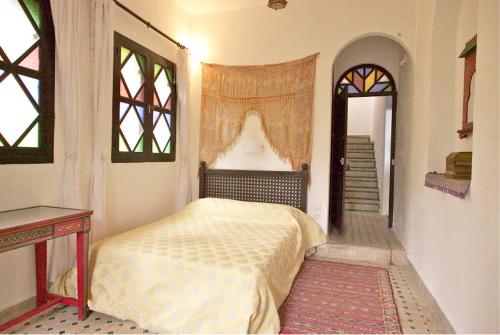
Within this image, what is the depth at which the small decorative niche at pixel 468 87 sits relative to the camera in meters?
2.00

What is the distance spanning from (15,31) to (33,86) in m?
0.34

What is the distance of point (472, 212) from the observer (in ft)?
5.07

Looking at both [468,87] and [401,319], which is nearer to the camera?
[401,319]

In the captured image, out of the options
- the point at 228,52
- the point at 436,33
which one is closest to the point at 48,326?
the point at 228,52

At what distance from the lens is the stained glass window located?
4.05m

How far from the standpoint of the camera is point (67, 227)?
1.71 metres

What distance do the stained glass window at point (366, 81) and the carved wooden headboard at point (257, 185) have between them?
5.30 ft

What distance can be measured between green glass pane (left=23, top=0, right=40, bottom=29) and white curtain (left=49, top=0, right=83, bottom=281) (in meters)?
0.17

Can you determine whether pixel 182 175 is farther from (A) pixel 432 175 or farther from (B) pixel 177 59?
(A) pixel 432 175

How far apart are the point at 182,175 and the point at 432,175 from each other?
8.52ft

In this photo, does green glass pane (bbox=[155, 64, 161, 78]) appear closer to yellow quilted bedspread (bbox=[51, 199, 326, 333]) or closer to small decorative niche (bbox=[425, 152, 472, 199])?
yellow quilted bedspread (bbox=[51, 199, 326, 333])

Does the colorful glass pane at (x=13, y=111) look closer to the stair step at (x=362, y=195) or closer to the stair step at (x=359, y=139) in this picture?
the stair step at (x=362, y=195)

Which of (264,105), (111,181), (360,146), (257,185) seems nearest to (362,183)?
(360,146)

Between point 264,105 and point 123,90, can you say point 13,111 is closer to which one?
point 123,90
